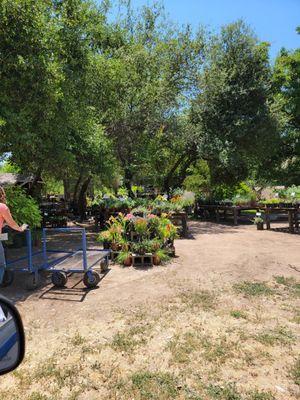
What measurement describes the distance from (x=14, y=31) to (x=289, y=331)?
9510mm

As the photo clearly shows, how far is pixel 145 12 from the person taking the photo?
21.1m

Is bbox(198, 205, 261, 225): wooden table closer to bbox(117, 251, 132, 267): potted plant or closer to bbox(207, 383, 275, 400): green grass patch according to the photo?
bbox(117, 251, 132, 267): potted plant

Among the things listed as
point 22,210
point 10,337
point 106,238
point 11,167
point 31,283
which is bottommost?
point 31,283

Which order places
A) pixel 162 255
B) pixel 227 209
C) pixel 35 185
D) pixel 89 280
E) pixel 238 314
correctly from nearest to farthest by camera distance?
pixel 238 314 < pixel 89 280 < pixel 162 255 < pixel 35 185 < pixel 227 209

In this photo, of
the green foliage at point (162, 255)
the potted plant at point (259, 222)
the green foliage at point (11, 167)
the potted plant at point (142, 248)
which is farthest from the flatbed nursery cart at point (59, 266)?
the potted plant at point (259, 222)

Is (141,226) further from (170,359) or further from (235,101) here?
(235,101)

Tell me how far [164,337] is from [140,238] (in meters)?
4.88

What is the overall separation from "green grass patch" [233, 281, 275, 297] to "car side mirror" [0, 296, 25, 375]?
516 centimetres

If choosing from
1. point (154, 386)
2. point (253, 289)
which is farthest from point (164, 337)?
point (253, 289)

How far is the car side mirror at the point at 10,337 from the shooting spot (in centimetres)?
192

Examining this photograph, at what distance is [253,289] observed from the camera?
6.77 m

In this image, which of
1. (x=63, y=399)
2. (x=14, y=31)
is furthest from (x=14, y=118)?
(x=63, y=399)

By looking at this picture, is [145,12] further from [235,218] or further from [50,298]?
[50,298]

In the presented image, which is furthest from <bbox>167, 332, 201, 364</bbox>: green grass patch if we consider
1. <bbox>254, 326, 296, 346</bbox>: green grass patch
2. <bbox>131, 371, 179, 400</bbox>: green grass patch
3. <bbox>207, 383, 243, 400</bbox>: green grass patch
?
<bbox>254, 326, 296, 346</bbox>: green grass patch
